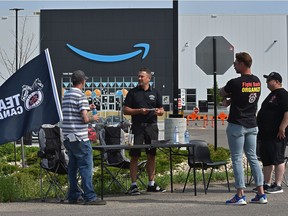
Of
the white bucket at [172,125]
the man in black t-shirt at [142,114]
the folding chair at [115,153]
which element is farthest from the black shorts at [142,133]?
the white bucket at [172,125]

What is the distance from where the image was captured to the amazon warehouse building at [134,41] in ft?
253

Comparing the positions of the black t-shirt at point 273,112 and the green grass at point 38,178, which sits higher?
the black t-shirt at point 273,112

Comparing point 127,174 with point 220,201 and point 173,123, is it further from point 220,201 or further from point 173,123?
point 173,123

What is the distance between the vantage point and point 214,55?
16.3 m

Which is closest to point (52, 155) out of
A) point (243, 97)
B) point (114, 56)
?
point (243, 97)

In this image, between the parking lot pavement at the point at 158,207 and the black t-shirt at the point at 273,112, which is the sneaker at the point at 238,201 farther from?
the black t-shirt at the point at 273,112

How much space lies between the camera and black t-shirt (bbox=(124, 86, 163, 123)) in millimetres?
11188

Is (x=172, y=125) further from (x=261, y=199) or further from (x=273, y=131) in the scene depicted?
(x=261, y=199)

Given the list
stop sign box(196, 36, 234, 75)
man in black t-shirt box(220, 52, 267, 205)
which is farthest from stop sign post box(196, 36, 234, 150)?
man in black t-shirt box(220, 52, 267, 205)

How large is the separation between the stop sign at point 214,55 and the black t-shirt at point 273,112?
525 cm

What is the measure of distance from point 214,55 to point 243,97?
257 inches

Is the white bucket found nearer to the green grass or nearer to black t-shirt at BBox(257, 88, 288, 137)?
the green grass

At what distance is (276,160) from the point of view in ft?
35.9

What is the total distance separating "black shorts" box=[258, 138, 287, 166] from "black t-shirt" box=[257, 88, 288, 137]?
12 centimetres
